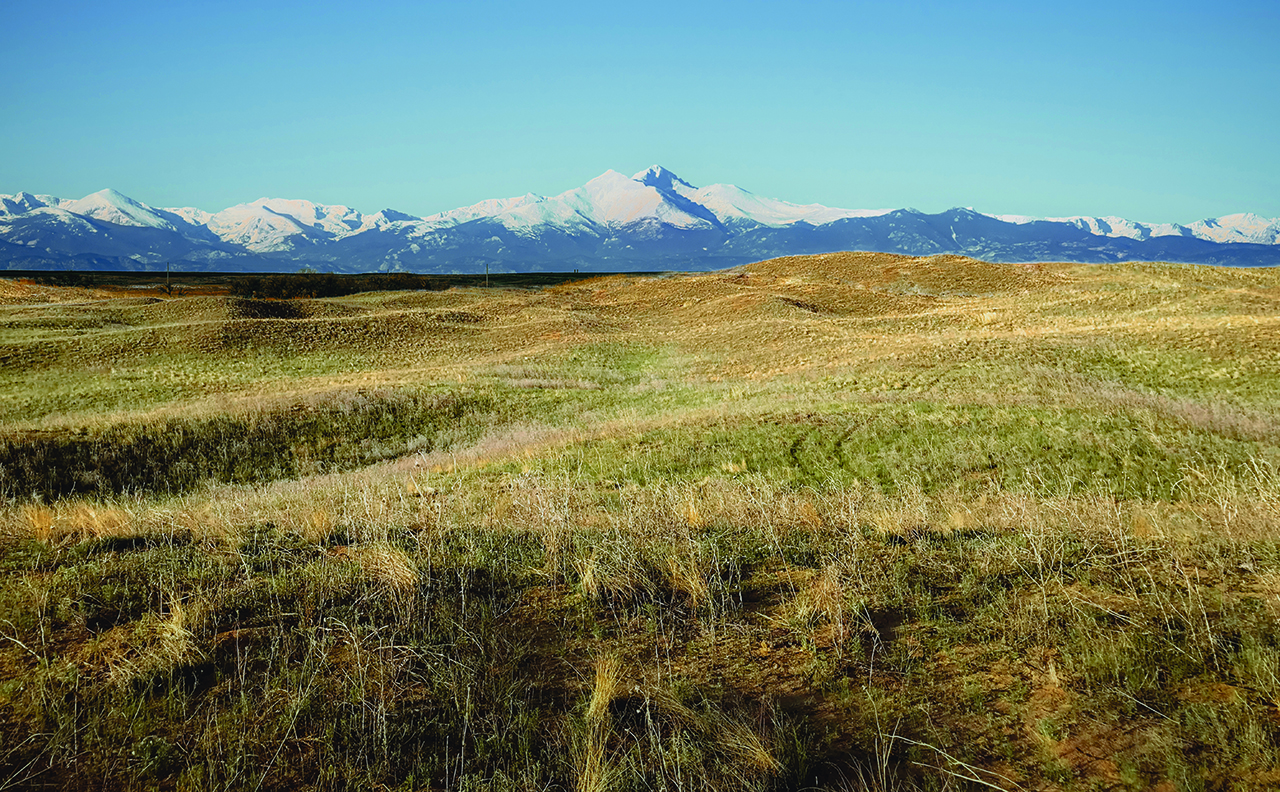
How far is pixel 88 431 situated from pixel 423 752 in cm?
1983

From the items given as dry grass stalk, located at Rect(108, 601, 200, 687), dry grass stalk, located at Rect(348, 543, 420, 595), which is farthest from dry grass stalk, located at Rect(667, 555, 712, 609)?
dry grass stalk, located at Rect(108, 601, 200, 687)

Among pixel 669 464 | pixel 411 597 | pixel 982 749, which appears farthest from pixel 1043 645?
pixel 669 464

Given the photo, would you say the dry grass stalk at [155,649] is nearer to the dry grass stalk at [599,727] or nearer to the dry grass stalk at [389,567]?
the dry grass stalk at [389,567]

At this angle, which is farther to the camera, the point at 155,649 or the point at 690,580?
the point at 690,580

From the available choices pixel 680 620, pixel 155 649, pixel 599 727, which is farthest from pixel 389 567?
pixel 599 727

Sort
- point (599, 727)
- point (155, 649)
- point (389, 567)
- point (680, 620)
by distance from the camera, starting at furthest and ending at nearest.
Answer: point (389, 567)
point (680, 620)
point (155, 649)
point (599, 727)

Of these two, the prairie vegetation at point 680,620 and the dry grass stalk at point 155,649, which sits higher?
the dry grass stalk at point 155,649

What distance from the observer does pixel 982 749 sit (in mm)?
3623

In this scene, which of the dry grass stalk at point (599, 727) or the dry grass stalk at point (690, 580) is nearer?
the dry grass stalk at point (599, 727)

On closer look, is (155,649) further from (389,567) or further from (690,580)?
(690,580)

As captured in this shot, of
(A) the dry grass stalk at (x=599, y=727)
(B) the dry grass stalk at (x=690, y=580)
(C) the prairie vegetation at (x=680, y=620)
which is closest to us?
(A) the dry grass stalk at (x=599, y=727)

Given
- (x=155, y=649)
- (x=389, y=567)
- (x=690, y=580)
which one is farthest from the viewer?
(x=389, y=567)

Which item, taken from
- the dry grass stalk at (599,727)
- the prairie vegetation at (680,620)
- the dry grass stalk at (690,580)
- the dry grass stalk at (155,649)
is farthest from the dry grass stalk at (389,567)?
the dry grass stalk at (690,580)

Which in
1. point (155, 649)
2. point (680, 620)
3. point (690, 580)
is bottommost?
point (680, 620)
